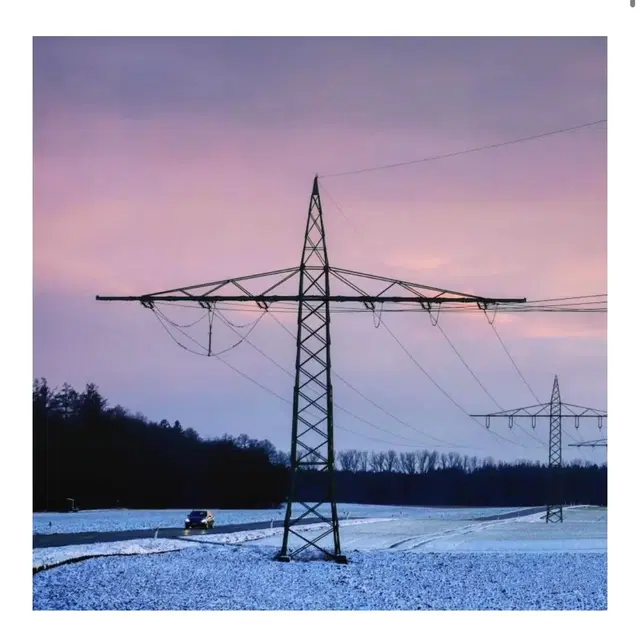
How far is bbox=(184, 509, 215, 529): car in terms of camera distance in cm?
6550

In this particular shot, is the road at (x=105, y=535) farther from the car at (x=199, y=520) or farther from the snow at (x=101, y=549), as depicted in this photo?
the snow at (x=101, y=549)

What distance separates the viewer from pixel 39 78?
30.8m

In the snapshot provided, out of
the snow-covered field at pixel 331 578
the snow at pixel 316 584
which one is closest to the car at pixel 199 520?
the snow-covered field at pixel 331 578

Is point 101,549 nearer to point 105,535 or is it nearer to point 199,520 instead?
point 105,535

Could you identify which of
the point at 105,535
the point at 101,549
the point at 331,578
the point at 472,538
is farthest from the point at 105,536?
the point at 331,578

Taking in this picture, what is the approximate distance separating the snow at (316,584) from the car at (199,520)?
2300 centimetres

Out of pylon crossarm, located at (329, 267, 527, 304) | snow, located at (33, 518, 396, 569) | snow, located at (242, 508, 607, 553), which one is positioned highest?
pylon crossarm, located at (329, 267, 527, 304)

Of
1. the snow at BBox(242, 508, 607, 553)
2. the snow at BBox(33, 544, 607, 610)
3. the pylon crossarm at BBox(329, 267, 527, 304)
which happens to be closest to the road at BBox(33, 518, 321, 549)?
the snow at BBox(242, 508, 607, 553)

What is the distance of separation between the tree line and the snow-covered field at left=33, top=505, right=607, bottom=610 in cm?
2072

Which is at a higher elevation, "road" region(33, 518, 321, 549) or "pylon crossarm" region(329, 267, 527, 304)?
"pylon crossarm" region(329, 267, 527, 304)

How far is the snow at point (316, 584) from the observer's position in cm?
2852

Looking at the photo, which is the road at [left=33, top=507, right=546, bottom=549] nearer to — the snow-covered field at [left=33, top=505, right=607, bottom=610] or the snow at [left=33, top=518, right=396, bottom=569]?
the snow at [left=33, top=518, right=396, bottom=569]
